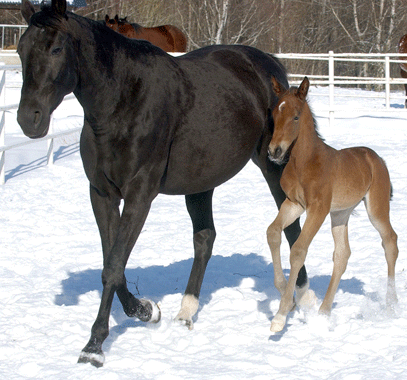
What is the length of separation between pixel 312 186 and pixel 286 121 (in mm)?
449

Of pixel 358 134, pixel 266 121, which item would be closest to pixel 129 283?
pixel 266 121

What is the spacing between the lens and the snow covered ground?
320cm

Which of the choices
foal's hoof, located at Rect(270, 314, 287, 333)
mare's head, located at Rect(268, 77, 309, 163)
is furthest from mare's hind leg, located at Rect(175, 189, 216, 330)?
mare's head, located at Rect(268, 77, 309, 163)

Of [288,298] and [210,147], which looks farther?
[210,147]

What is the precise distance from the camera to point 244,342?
11.7ft

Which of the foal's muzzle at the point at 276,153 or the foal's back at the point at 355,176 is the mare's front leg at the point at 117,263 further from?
the foal's back at the point at 355,176

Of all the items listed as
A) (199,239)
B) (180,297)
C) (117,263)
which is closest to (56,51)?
(117,263)

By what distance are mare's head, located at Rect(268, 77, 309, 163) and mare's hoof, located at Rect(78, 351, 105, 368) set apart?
4.68ft

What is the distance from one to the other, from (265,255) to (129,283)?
4.73ft

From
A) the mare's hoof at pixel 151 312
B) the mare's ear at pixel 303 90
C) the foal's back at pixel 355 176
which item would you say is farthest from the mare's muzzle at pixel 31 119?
the foal's back at pixel 355 176

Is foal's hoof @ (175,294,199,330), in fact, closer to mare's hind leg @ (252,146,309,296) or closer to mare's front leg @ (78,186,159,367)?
mare's front leg @ (78,186,159,367)

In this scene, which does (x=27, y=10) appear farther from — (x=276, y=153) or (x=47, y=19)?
(x=276, y=153)

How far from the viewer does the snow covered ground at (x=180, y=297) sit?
320cm

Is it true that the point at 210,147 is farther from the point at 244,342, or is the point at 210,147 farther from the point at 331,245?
the point at 331,245
